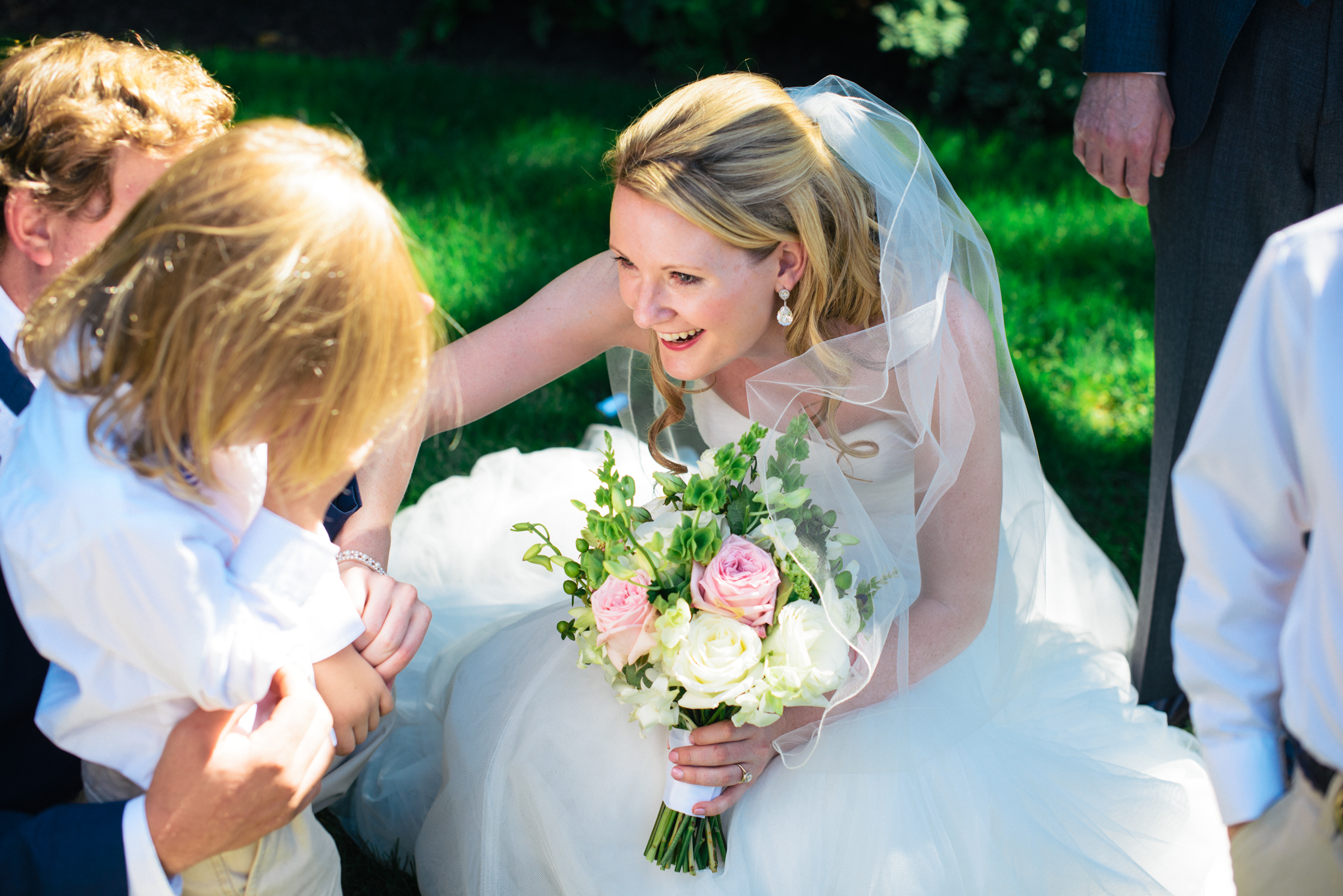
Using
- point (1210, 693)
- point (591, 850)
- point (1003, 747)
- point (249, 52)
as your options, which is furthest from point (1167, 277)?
point (249, 52)

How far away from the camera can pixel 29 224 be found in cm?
181

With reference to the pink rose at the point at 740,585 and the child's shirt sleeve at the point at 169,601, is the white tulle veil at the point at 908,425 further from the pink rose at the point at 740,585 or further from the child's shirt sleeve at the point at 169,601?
the child's shirt sleeve at the point at 169,601

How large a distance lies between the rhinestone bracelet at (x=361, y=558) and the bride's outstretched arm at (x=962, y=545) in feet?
2.96

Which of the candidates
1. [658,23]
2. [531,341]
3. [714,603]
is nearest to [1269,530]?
[714,603]

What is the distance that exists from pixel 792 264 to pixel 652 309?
1.08ft

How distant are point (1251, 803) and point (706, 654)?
812 mm

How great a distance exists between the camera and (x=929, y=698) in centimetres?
226

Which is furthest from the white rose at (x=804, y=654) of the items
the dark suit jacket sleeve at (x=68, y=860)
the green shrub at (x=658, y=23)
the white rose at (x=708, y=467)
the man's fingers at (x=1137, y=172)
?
the green shrub at (x=658, y=23)

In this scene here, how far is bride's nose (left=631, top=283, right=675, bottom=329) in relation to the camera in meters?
2.24

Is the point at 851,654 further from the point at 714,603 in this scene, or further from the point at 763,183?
the point at 763,183

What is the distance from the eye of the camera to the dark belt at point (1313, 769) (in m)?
1.34

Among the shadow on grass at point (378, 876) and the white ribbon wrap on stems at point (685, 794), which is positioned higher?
the white ribbon wrap on stems at point (685, 794)

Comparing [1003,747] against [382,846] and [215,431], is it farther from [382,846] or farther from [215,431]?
[215,431]

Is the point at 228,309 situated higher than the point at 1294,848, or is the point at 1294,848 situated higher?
the point at 228,309
